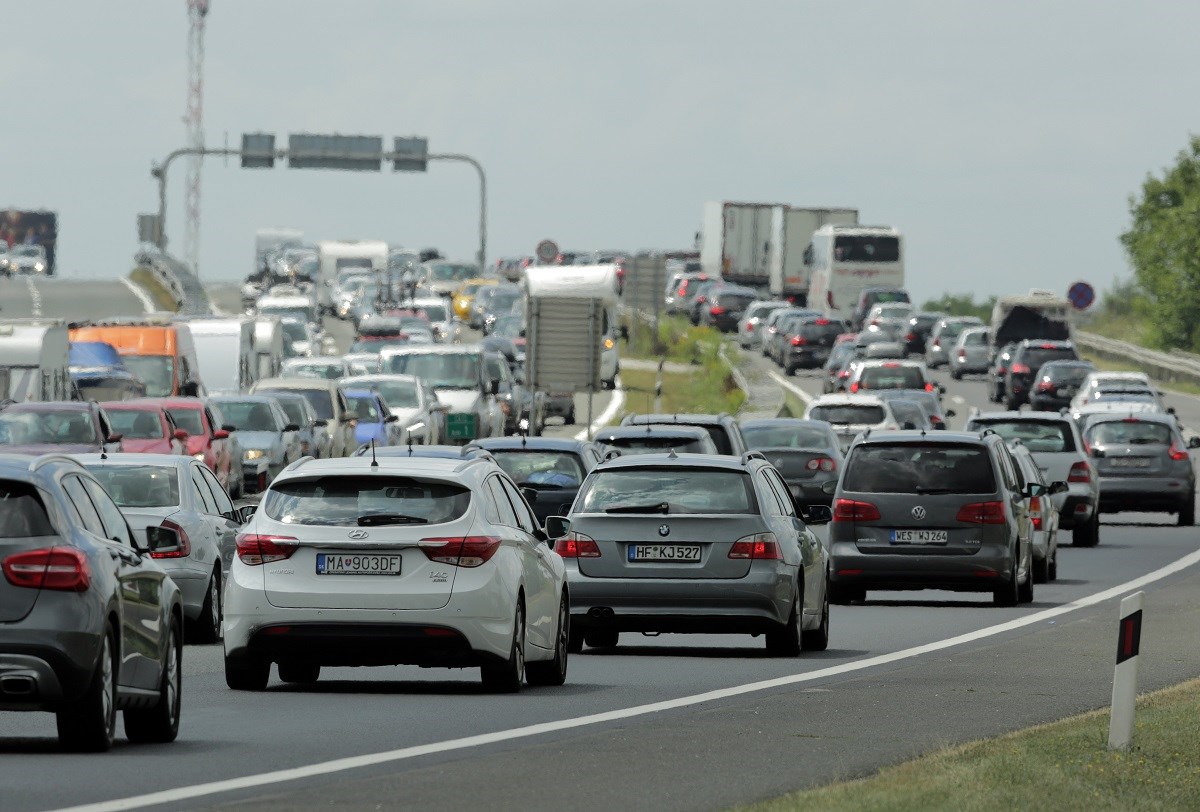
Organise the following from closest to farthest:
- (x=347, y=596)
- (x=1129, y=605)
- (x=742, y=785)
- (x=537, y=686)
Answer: (x=742, y=785)
(x=1129, y=605)
(x=347, y=596)
(x=537, y=686)

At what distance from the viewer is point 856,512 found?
24781 millimetres

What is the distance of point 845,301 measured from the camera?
92.7 meters

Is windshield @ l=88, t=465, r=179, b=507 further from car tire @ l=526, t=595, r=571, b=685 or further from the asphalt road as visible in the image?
car tire @ l=526, t=595, r=571, b=685

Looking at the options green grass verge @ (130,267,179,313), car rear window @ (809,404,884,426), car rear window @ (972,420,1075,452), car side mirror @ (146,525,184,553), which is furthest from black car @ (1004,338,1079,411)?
car side mirror @ (146,525,184,553)

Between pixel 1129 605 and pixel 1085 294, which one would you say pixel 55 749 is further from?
pixel 1085 294

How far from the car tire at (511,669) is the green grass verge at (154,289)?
76990 mm

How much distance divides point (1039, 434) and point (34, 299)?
6810 cm

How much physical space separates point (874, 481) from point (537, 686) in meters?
8.90

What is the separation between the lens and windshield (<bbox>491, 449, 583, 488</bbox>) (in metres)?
26.9

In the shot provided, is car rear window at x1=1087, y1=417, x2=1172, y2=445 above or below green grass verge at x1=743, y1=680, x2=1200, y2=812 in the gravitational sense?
below

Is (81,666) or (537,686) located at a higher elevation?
(81,666)

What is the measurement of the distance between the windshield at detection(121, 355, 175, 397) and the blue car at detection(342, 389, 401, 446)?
272cm

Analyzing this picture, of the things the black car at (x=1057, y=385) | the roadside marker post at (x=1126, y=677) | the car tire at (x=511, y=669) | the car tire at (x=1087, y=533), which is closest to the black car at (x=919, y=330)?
the black car at (x=1057, y=385)

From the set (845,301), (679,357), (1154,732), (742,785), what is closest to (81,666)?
(742,785)
